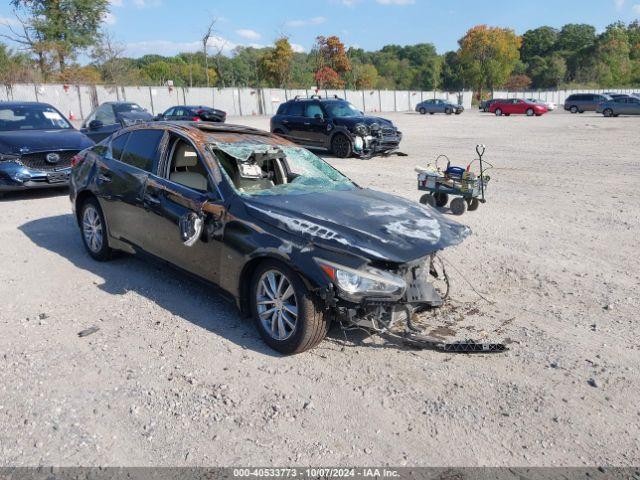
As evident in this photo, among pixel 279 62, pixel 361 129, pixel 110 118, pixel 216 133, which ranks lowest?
pixel 216 133

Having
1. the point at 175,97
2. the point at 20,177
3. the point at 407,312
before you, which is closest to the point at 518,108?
the point at 175,97

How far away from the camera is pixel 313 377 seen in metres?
3.75

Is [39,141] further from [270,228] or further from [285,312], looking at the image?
[285,312]

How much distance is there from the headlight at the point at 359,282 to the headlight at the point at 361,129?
12212 mm

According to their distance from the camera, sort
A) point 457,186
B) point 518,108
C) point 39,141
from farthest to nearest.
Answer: point 518,108, point 39,141, point 457,186

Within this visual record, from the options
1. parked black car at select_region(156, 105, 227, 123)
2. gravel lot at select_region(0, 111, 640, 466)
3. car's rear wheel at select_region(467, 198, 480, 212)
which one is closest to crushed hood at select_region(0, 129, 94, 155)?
gravel lot at select_region(0, 111, 640, 466)

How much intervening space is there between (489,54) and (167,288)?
94603 mm

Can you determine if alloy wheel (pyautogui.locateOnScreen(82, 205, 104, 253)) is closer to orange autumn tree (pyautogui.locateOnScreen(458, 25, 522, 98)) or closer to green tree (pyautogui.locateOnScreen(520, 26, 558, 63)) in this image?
orange autumn tree (pyautogui.locateOnScreen(458, 25, 522, 98))

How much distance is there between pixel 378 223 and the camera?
13.6ft

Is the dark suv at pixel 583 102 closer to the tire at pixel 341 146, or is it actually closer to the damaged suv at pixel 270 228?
the tire at pixel 341 146

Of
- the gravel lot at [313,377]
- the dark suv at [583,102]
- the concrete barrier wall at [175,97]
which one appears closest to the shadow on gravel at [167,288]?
the gravel lot at [313,377]

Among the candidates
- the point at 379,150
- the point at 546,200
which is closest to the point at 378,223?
the point at 546,200

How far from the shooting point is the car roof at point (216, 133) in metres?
5.03

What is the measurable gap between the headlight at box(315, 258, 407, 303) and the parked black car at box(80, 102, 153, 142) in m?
11.1
